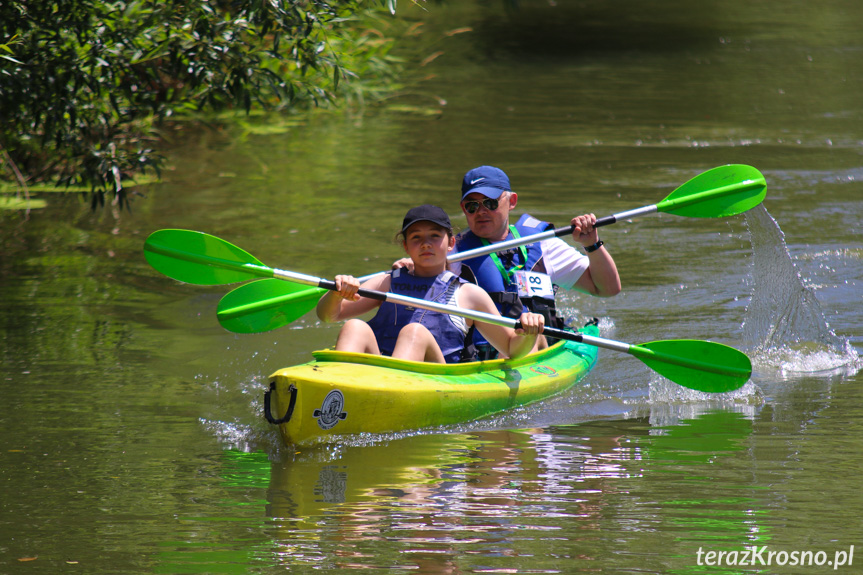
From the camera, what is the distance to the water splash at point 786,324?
554cm

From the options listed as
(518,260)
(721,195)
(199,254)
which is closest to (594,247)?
(518,260)

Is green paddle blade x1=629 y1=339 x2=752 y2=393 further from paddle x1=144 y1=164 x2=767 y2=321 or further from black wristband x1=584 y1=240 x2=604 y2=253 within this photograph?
paddle x1=144 y1=164 x2=767 y2=321

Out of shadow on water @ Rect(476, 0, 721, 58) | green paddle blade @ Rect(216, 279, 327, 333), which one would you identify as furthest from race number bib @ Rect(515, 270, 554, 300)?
shadow on water @ Rect(476, 0, 721, 58)

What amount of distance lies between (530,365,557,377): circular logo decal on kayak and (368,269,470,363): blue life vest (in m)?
0.45

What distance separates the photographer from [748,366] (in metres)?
4.85

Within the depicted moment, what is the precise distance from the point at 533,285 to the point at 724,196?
1214 millimetres

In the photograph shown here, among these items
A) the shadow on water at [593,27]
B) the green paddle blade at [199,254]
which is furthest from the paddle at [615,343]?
the shadow on water at [593,27]

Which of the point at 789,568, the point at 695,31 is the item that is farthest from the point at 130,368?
the point at 695,31

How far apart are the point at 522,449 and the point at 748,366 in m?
1.27

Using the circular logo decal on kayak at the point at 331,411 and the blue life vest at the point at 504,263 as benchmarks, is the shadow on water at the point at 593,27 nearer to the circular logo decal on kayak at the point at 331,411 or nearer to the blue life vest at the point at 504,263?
the blue life vest at the point at 504,263

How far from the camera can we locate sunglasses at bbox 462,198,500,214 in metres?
5.25

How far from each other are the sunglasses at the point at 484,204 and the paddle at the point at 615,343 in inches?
27.8

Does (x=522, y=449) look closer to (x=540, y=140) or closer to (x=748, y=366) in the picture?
(x=748, y=366)

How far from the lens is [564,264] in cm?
545
